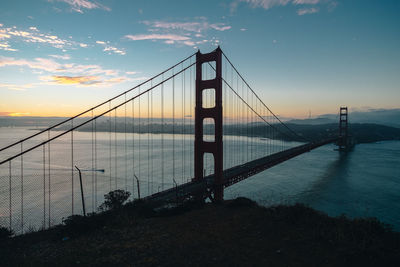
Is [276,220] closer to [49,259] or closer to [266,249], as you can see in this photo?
[266,249]

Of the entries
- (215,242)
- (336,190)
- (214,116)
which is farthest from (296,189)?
(215,242)

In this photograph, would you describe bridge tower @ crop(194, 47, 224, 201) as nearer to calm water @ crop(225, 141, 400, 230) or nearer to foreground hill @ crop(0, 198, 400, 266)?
foreground hill @ crop(0, 198, 400, 266)

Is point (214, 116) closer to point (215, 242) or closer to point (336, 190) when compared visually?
point (215, 242)

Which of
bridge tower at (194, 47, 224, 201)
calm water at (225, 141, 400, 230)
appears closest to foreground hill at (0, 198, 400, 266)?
bridge tower at (194, 47, 224, 201)

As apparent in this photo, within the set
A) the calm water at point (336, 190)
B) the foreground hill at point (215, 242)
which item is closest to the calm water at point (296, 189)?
the calm water at point (336, 190)

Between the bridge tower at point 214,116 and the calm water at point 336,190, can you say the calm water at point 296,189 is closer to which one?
the calm water at point 336,190

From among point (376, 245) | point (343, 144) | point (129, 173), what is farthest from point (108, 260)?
point (343, 144)

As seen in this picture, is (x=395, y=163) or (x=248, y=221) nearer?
(x=248, y=221)

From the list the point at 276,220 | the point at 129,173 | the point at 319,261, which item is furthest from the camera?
the point at 129,173
